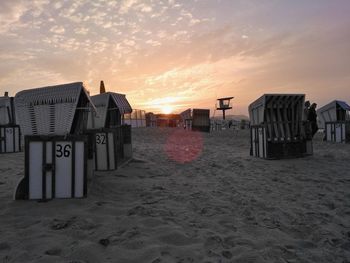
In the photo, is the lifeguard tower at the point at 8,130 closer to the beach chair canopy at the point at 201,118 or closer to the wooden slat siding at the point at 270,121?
the wooden slat siding at the point at 270,121

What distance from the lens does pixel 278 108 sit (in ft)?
33.8

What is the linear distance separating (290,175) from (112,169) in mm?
4300

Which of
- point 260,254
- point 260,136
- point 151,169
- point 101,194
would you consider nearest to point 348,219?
point 260,254

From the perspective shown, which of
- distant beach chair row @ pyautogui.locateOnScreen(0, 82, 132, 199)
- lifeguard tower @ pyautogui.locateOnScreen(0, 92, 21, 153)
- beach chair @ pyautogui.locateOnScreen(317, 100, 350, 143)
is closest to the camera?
distant beach chair row @ pyautogui.locateOnScreen(0, 82, 132, 199)

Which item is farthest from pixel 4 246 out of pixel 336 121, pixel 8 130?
pixel 336 121

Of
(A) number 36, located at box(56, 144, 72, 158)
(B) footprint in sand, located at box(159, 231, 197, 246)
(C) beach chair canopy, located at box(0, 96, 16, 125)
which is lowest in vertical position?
(B) footprint in sand, located at box(159, 231, 197, 246)

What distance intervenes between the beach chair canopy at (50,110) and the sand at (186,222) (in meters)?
1.11

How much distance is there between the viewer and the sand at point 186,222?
3.11 m

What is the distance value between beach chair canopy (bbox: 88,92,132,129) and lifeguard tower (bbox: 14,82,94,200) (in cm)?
376

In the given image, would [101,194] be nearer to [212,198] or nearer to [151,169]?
[212,198]

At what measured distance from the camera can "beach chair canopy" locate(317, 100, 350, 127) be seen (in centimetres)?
1759

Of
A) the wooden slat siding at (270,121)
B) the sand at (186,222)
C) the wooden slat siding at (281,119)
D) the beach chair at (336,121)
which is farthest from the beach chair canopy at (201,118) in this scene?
the sand at (186,222)

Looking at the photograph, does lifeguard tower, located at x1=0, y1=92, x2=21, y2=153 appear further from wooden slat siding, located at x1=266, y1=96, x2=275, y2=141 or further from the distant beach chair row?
wooden slat siding, located at x1=266, y1=96, x2=275, y2=141

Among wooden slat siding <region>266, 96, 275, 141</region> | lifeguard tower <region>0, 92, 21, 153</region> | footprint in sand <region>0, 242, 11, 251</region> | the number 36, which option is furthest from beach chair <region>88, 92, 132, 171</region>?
lifeguard tower <region>0, 92, 21, 153</region>
